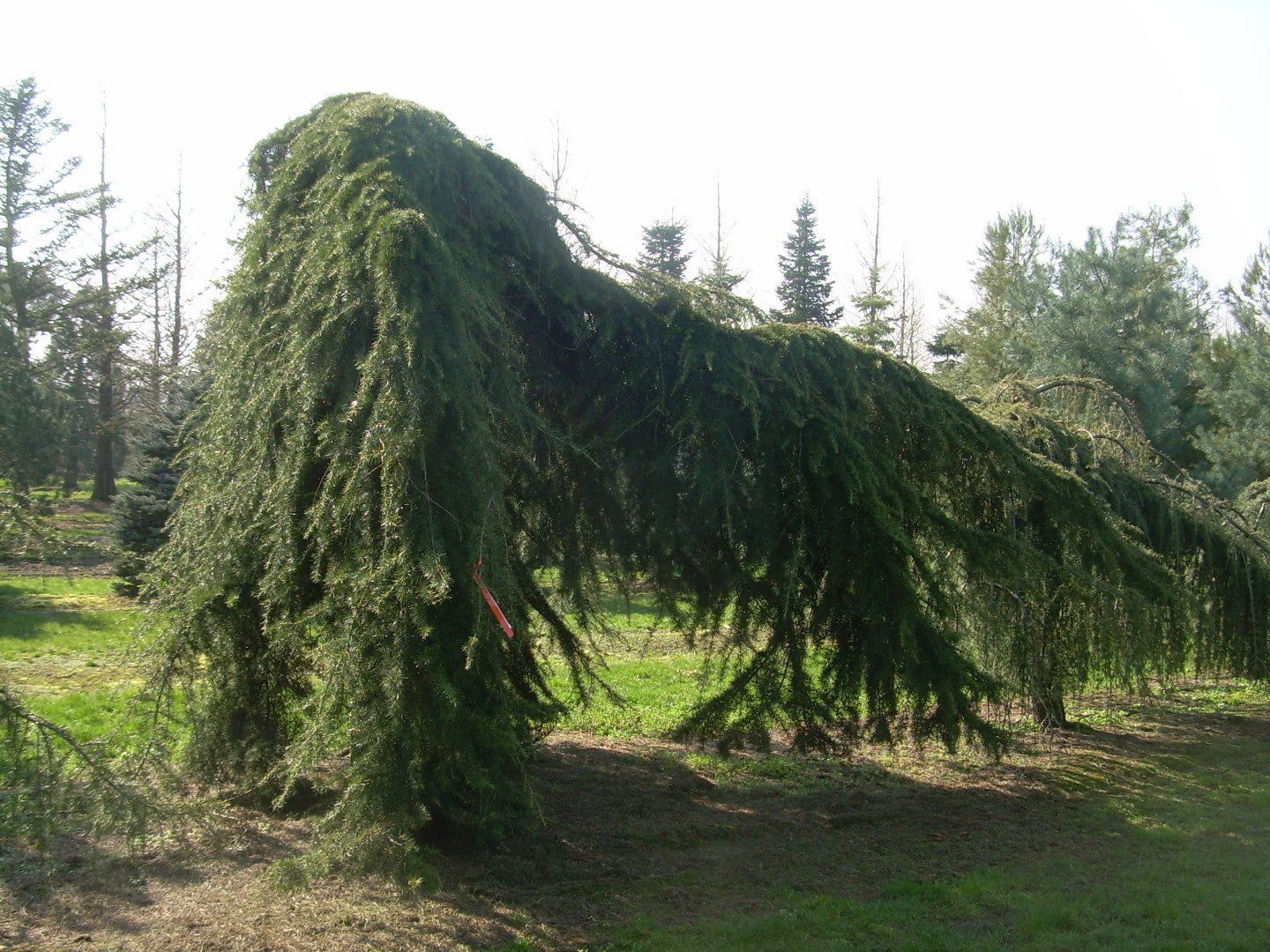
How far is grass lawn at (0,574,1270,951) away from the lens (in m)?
4.38

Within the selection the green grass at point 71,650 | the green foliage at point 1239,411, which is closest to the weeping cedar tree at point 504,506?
the green grass at point 71,650

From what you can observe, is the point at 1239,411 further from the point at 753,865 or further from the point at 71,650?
the point at 71,650

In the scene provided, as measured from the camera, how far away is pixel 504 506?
5.02 metres

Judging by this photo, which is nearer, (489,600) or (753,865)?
(489,600)

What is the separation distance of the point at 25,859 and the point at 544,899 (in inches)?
111

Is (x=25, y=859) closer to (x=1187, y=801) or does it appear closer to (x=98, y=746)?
(x=98, y=746)

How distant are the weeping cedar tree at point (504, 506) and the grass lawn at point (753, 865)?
0.54 meters

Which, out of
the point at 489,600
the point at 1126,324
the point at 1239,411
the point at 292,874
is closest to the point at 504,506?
the point at 489,600

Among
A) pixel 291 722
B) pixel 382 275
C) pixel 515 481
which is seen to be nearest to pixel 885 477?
pixel 515 481

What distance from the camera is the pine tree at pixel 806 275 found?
25.6 meters

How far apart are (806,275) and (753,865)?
78.1 ft

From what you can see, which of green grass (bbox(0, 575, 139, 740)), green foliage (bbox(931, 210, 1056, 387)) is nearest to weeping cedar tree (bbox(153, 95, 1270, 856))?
green grass (bbox(0, 575, 139, 740))

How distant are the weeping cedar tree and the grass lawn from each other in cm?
54

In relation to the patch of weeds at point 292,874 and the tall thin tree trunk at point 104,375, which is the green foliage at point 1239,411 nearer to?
the patch of weeds at point 292,874
